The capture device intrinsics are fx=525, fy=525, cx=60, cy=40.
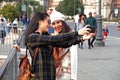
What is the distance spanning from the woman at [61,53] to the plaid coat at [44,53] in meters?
0.58

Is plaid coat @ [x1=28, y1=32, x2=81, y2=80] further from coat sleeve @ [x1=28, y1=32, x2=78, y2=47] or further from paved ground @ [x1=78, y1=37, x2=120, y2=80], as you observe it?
paved ground @ [x1=78, y1=37, x2=120, y2=80]

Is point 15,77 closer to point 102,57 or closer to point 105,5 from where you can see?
point 102,57

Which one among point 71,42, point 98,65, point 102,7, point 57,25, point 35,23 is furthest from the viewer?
point 102,7

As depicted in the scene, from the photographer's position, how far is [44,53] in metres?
5.52

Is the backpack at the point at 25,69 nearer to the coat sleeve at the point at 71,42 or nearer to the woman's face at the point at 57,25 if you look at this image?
the coat sleeve at the point at 71,42

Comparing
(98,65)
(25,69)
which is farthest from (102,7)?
(25,69)

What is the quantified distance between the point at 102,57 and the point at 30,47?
12935 millimetres

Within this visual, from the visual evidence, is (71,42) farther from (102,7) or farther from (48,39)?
(102,7)

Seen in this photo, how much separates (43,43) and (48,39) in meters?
0.09

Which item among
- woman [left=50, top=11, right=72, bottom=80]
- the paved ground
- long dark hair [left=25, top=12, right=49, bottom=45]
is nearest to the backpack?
long dark hair [left=25, top=12, right=49, bottom=45]

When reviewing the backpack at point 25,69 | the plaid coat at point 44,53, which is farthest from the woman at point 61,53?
the plaid coat at point 44,53

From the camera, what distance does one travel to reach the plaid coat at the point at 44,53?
5434mm

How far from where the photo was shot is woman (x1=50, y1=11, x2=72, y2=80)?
616 centimetres

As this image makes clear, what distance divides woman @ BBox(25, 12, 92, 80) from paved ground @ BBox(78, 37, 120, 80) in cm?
725
